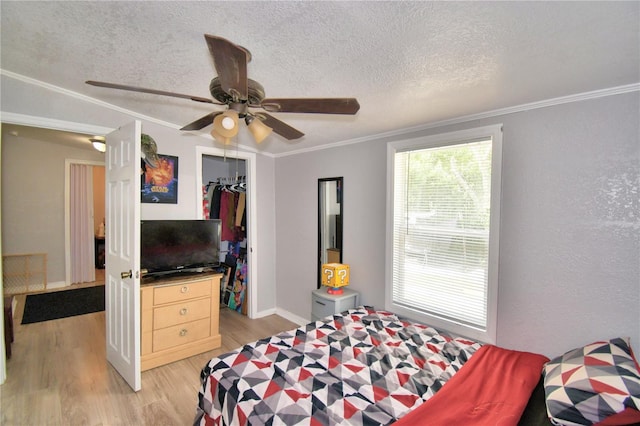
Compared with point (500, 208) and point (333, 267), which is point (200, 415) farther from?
point (500, 208)

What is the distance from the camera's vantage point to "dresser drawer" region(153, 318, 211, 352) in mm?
2707

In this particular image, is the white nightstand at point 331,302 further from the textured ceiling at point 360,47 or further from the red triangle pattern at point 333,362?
the textured ceiling at point 360,47

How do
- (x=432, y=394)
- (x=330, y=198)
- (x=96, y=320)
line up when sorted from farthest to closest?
(x=96, y=320) → (x=330, y=198) → (x=432, y=394)

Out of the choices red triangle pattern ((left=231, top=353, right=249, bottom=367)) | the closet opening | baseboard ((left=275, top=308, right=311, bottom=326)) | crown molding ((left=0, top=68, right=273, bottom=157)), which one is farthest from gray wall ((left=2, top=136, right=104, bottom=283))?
red triangle pattern ((left=231, top=353, right=249, bottom=367))

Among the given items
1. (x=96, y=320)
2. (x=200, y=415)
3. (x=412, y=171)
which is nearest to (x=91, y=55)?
(x=200, y=415)

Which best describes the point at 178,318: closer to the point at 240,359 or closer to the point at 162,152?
the point at 240,359

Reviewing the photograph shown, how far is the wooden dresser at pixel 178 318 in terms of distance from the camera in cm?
264

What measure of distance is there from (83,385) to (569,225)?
3.85 meters

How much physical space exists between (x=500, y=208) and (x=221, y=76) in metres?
2.06

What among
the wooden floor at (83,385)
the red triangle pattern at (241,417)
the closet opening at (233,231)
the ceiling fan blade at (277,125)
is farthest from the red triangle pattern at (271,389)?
the closet opening at (233,231)

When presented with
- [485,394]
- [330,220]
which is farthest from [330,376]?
[330,220]

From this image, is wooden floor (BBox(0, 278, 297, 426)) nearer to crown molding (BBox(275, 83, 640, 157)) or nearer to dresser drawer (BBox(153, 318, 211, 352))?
dresser drawer (BBox(153, 318, 211, 352))

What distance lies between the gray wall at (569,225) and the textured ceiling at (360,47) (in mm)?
228

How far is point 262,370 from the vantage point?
161cm
